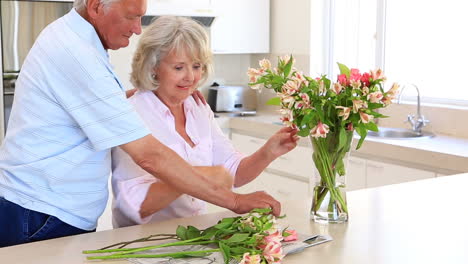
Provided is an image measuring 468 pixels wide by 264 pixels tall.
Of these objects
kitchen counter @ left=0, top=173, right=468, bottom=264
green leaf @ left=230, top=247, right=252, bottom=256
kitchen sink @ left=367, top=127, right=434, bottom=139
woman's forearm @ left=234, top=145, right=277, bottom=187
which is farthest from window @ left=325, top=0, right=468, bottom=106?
green leaf @ left=230, top=247, right=252, bottom=256

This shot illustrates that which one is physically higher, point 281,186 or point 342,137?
point 342,137

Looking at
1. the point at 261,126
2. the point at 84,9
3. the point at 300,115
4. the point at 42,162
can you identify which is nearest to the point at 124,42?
the point at 84,9

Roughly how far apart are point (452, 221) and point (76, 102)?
1.14 meters

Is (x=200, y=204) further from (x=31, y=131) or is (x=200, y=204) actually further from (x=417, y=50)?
(x=417, y=50)

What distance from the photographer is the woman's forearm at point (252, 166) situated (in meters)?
2.37

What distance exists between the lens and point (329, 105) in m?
1.87

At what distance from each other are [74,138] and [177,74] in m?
0.51

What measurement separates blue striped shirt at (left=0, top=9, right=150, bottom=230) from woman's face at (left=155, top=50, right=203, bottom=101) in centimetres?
35

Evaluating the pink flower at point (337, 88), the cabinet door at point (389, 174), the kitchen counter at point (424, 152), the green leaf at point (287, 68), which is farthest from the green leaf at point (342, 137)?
the cabinet door at point (389, 174)

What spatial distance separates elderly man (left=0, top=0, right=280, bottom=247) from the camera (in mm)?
1811

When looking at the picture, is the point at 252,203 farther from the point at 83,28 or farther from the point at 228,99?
the point at 228,99

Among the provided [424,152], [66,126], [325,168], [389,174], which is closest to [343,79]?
[325,168]

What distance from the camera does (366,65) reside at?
186 inches

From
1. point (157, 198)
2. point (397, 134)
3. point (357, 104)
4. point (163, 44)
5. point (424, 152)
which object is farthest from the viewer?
point (397, 134)
